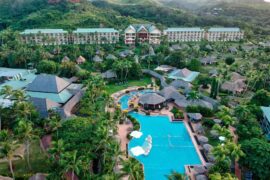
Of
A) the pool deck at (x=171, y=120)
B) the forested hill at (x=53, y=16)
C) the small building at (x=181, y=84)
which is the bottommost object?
the pool deck at (x=171, y=120)

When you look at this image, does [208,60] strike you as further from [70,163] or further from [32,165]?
[70,163]

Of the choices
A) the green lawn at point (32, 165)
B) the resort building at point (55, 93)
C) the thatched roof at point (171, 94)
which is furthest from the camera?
the thatched roof at point (171, 94)

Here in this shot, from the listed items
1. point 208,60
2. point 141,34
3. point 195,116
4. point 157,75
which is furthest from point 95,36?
point 195,116

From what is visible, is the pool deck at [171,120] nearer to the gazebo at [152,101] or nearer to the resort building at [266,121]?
the gazebo at [152,101]

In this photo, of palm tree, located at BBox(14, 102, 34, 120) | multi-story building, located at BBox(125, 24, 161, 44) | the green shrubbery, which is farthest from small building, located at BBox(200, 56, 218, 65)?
palm tree, located at BBox(14, 102, 34, 120)

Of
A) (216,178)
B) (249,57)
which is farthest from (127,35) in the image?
(216,178)

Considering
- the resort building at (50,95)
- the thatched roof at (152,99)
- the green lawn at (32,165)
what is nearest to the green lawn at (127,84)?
the resort building at (50,95)
